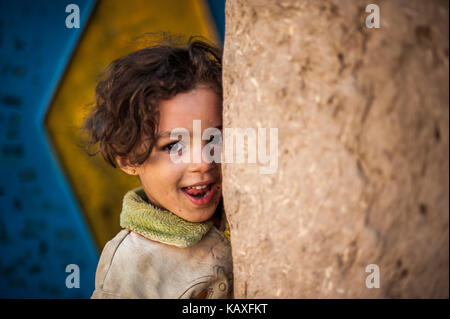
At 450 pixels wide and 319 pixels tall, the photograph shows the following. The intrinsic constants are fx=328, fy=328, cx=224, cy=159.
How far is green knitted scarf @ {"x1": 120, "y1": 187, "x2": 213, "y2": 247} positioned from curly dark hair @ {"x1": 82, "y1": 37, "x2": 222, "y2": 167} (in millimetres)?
151

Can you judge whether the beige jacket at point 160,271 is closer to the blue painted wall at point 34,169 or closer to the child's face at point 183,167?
the child's face at point 183,167

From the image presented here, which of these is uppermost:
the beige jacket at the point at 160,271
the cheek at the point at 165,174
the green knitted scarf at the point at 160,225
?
the cheek at the point at 165,174

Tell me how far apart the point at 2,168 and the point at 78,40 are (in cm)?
88

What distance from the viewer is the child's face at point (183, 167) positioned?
961 millimetres

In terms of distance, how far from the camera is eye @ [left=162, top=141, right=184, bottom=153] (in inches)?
38.5

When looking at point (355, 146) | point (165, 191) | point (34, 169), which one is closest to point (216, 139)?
point (165, 191)

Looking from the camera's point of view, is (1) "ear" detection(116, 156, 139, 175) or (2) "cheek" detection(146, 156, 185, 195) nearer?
(2) "cheek" detection(146, 156, 185, 195)

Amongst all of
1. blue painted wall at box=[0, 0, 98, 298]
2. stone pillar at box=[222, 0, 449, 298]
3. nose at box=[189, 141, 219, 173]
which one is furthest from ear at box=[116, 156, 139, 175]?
blue painted wall at box=[0, 0, 98, 298]

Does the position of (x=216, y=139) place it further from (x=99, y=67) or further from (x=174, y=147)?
(x=99, y=67)

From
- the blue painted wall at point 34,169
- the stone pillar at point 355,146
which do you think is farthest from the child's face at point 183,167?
the blue painted wall at point 34,169

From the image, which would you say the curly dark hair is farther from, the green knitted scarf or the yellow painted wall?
the yellow painted wall

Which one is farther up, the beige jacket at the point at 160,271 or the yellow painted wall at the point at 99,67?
the yellow painted wall at the point at 99,67
